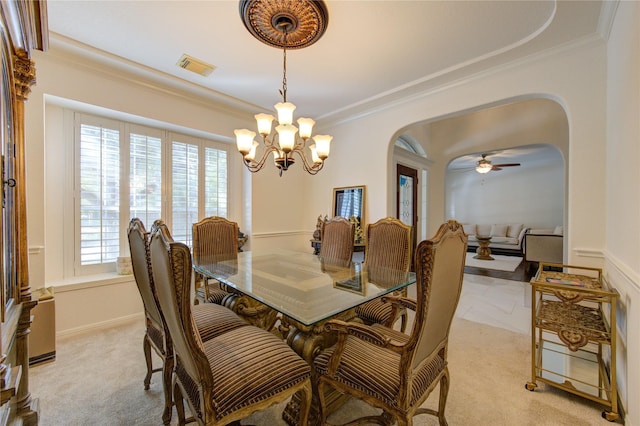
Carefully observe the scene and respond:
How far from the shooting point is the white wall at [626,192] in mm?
1360

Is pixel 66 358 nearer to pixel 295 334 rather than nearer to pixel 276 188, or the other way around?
pixel 295 334

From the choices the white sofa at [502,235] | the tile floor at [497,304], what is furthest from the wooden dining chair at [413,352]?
the white sofa at [502,235]

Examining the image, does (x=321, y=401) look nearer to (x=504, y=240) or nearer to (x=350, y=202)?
(x=350, y=202)

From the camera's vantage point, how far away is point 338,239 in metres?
2.90

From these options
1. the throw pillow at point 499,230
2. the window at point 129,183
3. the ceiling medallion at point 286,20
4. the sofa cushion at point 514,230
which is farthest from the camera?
the throw pillow at point 499,230

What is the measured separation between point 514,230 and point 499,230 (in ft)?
1.24

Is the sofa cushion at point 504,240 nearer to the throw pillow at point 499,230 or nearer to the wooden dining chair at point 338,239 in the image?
the throw pillow at point 499,230

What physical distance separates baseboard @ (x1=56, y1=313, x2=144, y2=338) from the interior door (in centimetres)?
422

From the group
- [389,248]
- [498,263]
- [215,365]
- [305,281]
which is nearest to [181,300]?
[215,365]

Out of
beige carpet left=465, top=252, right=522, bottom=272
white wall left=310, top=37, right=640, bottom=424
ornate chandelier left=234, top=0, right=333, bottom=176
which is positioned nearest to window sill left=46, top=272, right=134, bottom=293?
ornate chandelier left=234, top=0, right=333, bottom=176

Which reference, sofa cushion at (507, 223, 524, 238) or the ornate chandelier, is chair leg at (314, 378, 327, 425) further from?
sofa cushion at (507, 223, 524, 238)

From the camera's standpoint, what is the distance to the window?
9.29 feet

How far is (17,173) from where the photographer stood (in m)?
1.34

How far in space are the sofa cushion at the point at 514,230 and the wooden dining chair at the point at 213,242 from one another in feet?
27.3
